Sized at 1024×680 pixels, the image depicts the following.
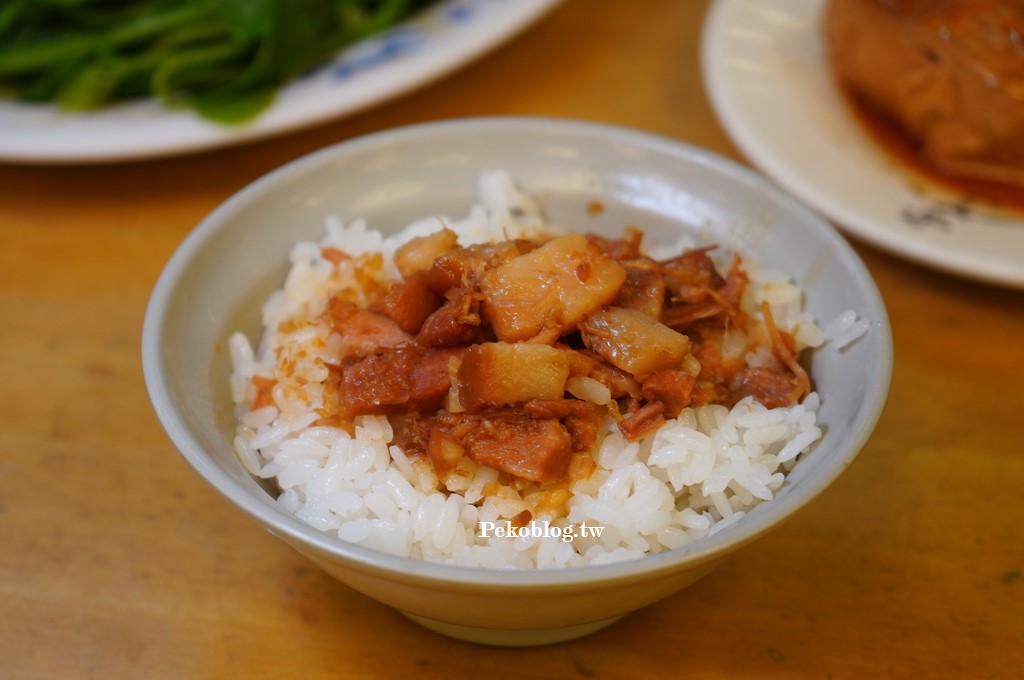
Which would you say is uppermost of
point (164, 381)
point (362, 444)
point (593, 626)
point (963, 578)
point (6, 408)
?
point (164, 381)

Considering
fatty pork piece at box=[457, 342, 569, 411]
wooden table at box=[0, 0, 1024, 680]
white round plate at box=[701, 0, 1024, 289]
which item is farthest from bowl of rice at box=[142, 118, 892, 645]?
white round plate at box=[701, 0, 1024, 289]

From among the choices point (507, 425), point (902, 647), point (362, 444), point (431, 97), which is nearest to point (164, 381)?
point (362, 444)

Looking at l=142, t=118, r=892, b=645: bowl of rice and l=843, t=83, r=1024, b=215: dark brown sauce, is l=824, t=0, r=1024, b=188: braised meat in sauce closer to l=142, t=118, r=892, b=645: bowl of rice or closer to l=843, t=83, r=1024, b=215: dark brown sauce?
l=843, t=83, r=1024, b=215: dark brown sauce

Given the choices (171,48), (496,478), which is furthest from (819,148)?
(171,48)

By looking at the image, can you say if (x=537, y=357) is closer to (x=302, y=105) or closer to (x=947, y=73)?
(x=302, y=105)

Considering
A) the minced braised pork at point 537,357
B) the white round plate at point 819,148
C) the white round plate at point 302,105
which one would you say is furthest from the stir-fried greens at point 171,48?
the minced braised pork at point 537,357

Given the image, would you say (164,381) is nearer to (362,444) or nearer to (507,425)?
(362,444)

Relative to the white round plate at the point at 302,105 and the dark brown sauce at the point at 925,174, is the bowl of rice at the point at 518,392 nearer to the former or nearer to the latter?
the white round plate at the point at 302,105
